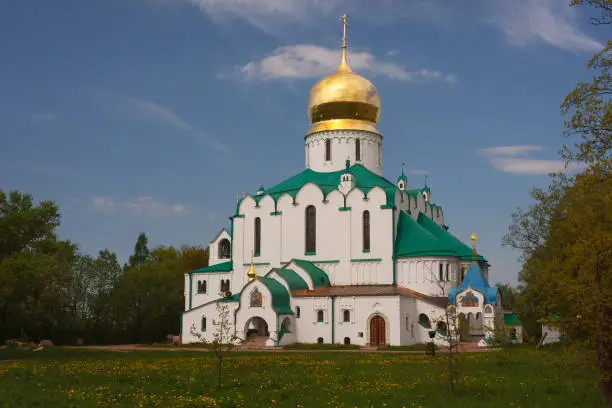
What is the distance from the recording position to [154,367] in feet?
66.9

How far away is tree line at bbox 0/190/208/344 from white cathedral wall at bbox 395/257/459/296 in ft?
60.3

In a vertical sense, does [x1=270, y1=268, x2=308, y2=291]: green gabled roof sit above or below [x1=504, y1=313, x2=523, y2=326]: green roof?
above

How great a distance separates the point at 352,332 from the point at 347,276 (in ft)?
15.1

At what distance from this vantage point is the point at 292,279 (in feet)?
137

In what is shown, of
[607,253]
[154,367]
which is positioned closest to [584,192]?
[607,253]

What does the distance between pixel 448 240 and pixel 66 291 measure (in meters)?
24.4

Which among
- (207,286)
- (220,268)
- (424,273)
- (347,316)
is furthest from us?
(207,286)

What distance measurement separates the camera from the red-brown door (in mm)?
39062

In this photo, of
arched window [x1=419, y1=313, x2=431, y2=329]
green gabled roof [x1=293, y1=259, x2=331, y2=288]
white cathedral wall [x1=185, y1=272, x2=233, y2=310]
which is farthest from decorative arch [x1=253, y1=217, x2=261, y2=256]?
arched window [x1=419, y1=313, x2=431, y2=329]

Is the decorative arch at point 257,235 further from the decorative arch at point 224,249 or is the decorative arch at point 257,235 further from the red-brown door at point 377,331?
the red-brown door at point 377,331

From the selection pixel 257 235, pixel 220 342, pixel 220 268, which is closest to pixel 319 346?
pixel 257 235

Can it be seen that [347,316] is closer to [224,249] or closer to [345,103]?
[224,249]

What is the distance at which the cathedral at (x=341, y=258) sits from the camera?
39562 mm

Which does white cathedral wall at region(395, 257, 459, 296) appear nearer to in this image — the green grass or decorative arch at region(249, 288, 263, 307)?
the green grass
